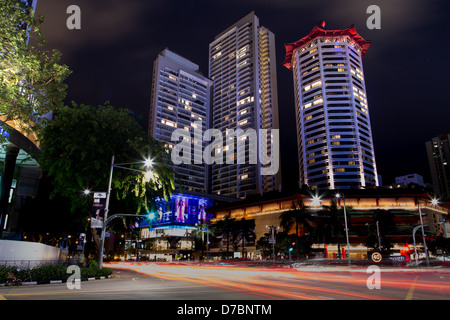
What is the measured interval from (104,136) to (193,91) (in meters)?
172

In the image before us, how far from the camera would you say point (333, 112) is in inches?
5906

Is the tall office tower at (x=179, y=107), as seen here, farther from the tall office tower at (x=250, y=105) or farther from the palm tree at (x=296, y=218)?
the palm tree at (x=296, y=218)

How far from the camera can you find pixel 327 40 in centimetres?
16288

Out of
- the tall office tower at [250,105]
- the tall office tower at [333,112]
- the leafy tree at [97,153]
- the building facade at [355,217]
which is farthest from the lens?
the tall office tower at [250,105]

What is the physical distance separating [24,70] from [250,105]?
554ft

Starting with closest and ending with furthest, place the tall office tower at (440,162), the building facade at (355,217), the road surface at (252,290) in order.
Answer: the road surface at (252,290), the building facade at (355,217), the tall office tower at (440,162)

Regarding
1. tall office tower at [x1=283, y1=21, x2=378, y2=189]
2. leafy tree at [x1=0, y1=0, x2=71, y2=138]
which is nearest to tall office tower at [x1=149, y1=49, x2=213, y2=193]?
tall office tower at [x1=283, y1=21, x2=378, y2=189]

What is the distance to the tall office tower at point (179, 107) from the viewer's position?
172 meters

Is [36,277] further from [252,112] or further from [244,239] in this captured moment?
[252,112]

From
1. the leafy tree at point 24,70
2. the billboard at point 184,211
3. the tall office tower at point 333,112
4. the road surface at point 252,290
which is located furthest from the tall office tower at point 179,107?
the road surface at point 252,290

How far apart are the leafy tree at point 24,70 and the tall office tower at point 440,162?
8683 inches

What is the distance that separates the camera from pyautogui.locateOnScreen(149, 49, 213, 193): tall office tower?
172250 mm

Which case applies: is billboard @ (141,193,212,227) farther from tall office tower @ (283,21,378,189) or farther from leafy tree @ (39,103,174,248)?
leafy tree @ (39,103,174,248)

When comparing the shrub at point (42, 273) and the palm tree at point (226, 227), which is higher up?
the palm tree at point (226, 227)
